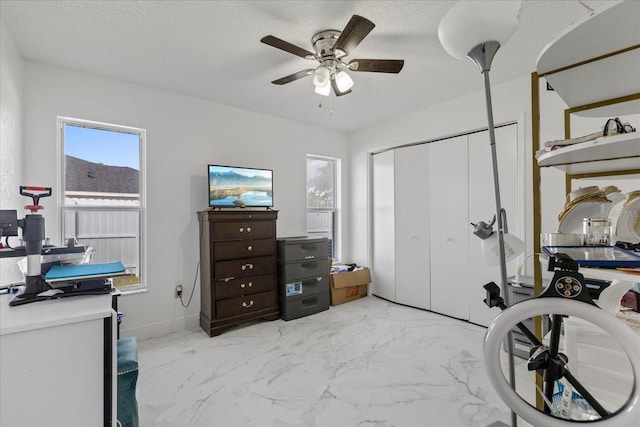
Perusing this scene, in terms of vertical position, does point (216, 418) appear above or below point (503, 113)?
below

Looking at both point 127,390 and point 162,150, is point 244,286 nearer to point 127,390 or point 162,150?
point 162,150

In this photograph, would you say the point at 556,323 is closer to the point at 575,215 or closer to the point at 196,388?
the point at 575,215

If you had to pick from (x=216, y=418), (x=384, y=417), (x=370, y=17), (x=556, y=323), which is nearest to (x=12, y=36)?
(x=370, y=17)

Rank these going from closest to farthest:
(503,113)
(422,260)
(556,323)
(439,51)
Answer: (556,323) < (439,51) < (503,113) < (422,260)

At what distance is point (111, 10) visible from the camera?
1795 millimetres

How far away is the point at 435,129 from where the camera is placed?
11.2 ft

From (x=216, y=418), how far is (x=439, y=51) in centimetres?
292

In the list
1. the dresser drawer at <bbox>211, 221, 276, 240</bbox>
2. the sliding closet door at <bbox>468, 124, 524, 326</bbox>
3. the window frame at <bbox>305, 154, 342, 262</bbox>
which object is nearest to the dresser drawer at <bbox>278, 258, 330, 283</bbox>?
the dresser drawer at <bbox>211, 221, 276, 240</bbox>

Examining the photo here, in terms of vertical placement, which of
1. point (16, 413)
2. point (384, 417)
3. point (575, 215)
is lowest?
point (384, 417)

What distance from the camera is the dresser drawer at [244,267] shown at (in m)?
2.92

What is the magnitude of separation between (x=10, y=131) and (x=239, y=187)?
1.76 m

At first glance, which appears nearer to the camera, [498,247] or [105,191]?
[498,247]

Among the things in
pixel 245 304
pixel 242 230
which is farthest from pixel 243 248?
pixel 245 304

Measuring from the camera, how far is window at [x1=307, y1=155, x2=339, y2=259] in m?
4.23
